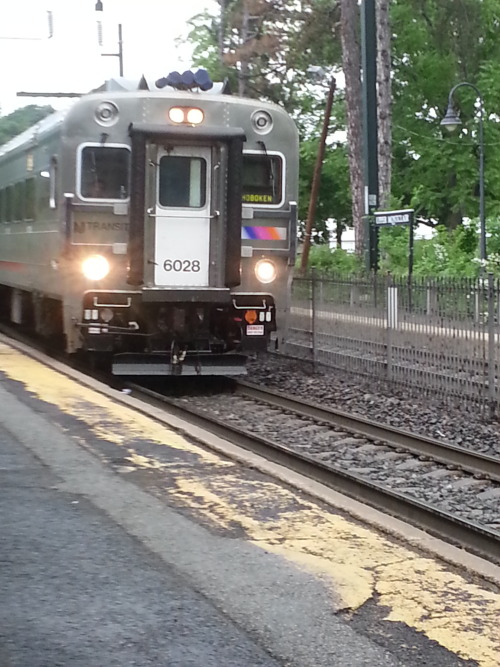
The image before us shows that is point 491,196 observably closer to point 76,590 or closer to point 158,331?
point 158,331

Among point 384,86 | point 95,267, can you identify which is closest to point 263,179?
point 95,267

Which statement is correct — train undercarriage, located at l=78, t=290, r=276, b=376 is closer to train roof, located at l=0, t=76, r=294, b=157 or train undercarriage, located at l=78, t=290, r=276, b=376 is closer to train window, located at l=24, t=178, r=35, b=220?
train roof, located at l=0, t=76, r=294, b=157

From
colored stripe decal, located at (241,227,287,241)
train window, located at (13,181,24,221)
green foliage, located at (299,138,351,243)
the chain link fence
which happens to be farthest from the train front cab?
green foliage, located at (299,138,351,243)

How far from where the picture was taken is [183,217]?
1261cm

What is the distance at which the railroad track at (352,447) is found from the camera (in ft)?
23.3

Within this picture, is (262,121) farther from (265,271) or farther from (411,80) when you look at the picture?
(411,80)

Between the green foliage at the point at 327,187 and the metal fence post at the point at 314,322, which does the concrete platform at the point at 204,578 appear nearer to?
the metal fence post at the point at 314,322

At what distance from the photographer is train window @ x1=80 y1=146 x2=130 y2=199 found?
12664 millimetres

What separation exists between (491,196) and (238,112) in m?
25.6

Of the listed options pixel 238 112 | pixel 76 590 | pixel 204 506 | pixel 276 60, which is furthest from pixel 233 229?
pixel 276 60

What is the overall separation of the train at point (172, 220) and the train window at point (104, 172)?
1 cm

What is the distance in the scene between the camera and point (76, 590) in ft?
16.9

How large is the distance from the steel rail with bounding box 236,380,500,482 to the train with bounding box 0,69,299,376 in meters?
0.89

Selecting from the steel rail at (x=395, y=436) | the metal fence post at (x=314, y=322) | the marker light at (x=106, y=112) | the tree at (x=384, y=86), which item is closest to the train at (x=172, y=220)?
the marker light at (x=106, y=112)
